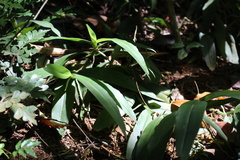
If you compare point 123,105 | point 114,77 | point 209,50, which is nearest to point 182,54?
point 209,50

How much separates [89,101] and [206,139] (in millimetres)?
539

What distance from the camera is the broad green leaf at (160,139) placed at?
40.8 inches

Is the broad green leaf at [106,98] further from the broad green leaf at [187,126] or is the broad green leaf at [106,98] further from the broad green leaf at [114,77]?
the broad green leaf at [187,126]

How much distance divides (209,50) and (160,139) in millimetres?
923

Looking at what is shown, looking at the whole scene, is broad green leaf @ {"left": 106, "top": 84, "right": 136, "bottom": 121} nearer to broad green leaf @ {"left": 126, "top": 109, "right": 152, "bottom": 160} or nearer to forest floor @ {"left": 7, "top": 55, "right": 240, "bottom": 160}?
broad green leaf @ {"left": 126, "top": 109, "right": 152, "bottom": 160}

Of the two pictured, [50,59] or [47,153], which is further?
[50,59]

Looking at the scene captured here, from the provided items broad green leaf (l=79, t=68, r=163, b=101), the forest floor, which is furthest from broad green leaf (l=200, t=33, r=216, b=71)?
broad green leaf (l=79, t=68, r=163, b=101)

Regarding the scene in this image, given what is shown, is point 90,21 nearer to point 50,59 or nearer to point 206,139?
point 50,59

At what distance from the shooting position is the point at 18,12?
135 cm

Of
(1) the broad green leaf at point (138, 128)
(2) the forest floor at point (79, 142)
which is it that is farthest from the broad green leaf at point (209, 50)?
(1) the broad green leaf at point (138, 128)

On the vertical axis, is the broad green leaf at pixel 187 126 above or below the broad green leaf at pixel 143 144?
above

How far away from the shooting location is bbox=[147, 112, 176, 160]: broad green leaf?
1.04 metres

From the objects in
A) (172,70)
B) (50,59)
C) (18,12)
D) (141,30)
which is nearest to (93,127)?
(50,59)

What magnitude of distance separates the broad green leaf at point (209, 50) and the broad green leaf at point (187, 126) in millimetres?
777
